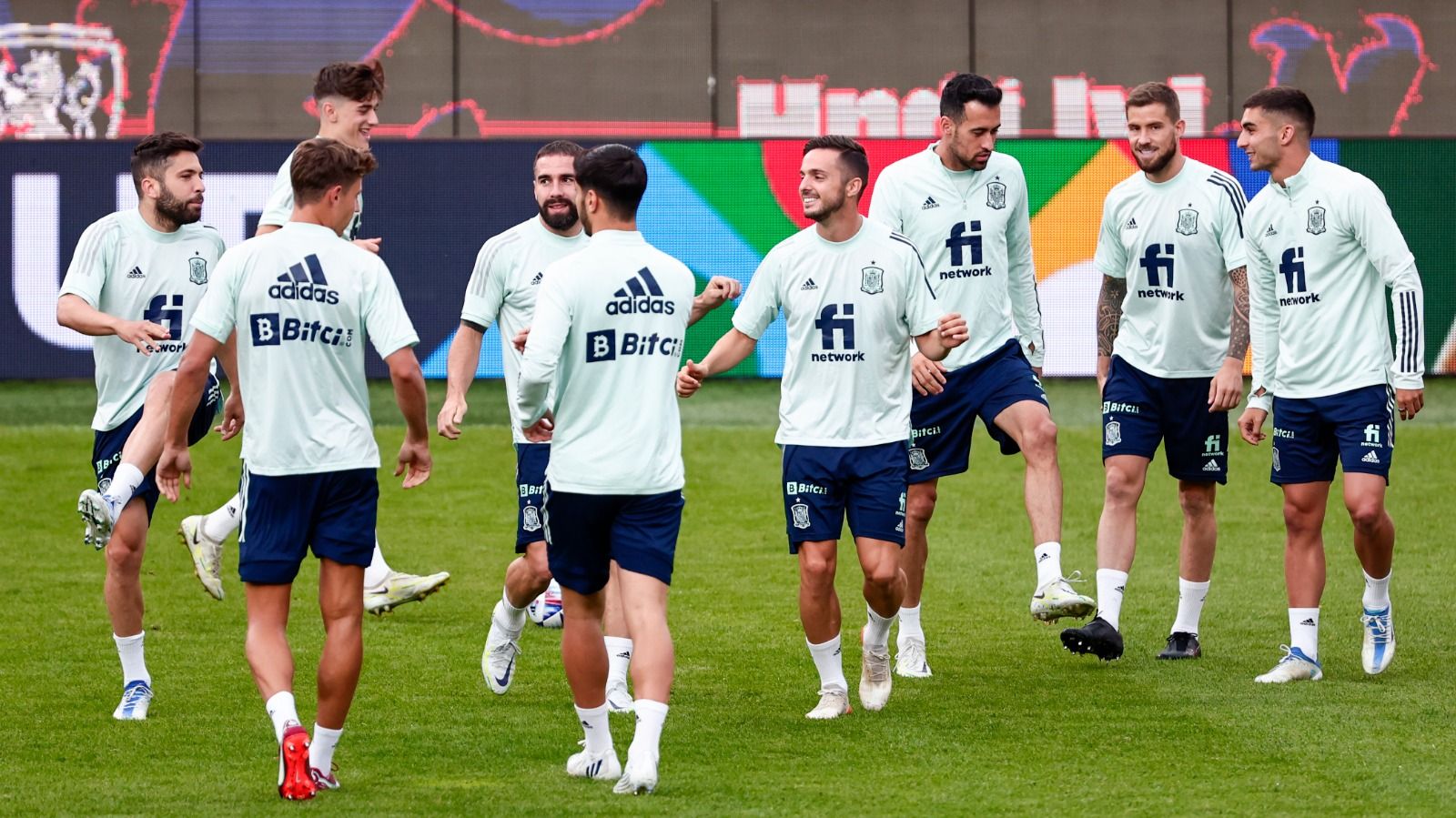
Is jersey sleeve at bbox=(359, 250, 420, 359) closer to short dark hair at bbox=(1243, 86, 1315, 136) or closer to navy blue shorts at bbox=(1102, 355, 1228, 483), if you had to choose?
navy blue shorts at bbox=(1102, 355, 1228, 483)

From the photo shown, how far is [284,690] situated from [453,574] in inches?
199

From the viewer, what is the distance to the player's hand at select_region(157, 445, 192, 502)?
20.0 feet

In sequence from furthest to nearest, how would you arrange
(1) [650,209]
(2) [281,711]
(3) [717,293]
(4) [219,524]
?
(1) [650,209], (4) [219,524], (3) [717,293], (2) [281,711]

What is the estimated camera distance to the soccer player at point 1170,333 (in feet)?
26.8

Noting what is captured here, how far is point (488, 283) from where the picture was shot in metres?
7.75

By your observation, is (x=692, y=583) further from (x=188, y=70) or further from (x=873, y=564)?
(x=188, y=70)

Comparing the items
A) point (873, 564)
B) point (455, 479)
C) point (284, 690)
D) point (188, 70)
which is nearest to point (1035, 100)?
point (188, 70)

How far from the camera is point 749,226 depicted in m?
18.0

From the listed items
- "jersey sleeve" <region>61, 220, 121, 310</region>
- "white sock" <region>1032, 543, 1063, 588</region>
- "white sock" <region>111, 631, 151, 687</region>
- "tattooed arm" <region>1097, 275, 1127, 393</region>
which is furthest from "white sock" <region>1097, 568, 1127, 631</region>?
"jersey sleeve" <region>61, 220, 121, 310</region>

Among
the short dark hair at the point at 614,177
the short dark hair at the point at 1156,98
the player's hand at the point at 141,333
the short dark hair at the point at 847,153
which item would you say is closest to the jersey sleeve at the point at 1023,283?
the short dark hair at the point at 1156,98

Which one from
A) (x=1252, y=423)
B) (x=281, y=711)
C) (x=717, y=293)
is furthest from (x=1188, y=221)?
(x=281, y=711)

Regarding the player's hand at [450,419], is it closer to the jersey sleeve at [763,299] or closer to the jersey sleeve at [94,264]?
the jersey sleeve at [763,299]

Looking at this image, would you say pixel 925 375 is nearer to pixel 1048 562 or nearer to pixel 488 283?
pixel 1048 562

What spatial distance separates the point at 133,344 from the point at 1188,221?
4.38 metres
